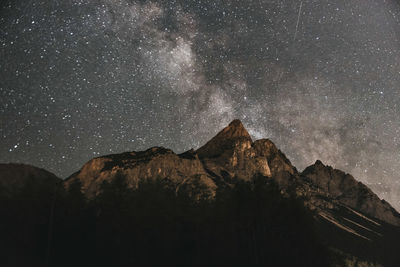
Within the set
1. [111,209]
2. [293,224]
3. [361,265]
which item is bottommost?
[361,265]

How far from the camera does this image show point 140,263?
46.8 m

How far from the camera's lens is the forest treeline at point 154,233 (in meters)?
47.2

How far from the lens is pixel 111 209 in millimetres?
51031

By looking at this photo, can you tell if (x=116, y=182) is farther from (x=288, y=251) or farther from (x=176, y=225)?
(x=288, y=251)

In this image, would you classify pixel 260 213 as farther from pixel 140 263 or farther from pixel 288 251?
pixel 140 263

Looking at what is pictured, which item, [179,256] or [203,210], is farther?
[203,210]

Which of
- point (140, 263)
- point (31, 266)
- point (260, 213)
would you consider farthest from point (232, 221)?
point (31, 266)

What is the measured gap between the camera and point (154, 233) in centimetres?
5069

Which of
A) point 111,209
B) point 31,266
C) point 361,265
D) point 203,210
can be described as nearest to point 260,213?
point 203,210

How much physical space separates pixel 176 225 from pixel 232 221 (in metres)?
9.34

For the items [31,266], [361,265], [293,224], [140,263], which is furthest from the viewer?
[361,265]

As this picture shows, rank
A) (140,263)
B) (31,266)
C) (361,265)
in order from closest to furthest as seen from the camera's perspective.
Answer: (31,266), (140,263), (361,265)

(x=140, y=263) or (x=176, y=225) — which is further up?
(x=176, y=225)

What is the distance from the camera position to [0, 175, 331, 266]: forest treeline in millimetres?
47156
